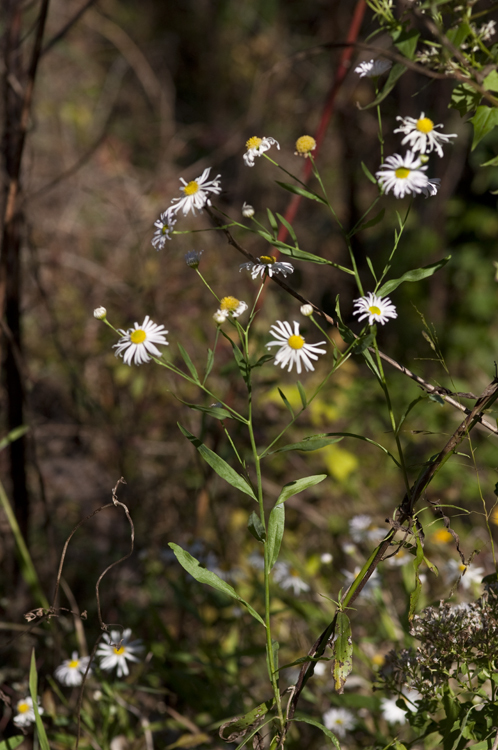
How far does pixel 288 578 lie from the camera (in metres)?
1.40

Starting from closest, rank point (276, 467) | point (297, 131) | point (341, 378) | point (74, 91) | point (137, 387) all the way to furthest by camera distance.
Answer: point (276, 467), point (137, 387), point (341, 378), point (297, 131), point (74, 91)

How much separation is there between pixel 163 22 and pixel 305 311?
5554 mm

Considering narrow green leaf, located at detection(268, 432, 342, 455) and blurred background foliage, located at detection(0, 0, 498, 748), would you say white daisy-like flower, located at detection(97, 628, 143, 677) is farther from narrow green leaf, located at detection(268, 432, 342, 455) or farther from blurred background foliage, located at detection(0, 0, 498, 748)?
narrow green leaf, located at detection(268, 432, 342, 455)

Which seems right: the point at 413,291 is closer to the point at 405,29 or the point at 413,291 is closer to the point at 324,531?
the point at 324,531

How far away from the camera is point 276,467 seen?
217 cm

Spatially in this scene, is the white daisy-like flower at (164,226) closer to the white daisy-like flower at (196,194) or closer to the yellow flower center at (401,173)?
the white daisy-like flower at (196,194)

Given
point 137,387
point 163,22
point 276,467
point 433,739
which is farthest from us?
point 163,22

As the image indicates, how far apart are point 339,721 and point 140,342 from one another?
845 mm

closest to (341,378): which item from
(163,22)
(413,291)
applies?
(413,291)

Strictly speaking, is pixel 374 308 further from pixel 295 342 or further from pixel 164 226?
pixel 164 226

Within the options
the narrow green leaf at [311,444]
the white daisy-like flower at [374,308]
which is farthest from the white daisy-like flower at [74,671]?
the white daisy-like flower at [374,308]

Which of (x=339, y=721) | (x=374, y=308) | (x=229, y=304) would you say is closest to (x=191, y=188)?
(x=229, y=304)

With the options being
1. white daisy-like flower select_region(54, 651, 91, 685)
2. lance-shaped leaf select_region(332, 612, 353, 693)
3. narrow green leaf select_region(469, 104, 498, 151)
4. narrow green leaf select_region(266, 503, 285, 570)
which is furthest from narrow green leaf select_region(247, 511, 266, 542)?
white daisy-like flower select_region(54, 651, 91, 685)

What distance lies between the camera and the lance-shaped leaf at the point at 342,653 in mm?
613
